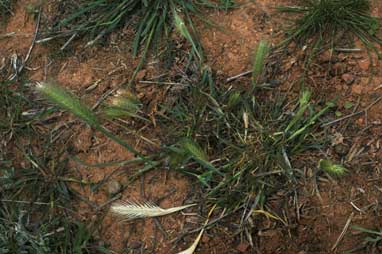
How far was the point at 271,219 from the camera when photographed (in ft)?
6.88

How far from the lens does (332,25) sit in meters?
2.31

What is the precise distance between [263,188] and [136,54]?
808 mm

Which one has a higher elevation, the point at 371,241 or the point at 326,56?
the point at 326,56

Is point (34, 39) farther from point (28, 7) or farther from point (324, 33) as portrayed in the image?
point (324, 33)

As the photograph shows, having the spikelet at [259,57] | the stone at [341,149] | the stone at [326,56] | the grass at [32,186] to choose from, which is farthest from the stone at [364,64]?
the grass at [32,186]

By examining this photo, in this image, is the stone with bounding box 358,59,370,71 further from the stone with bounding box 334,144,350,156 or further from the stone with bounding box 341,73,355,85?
the stone with bounding box 334,144,350,156

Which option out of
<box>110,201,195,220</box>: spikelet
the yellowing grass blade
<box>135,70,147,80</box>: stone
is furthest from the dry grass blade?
<box>135,70,147,80</box>: stone

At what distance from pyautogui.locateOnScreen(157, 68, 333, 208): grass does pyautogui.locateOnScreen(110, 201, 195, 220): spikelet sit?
0.52ft

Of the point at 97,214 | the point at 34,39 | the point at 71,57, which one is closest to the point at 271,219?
the point at 97,214

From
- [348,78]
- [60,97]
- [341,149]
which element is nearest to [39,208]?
[60,97]

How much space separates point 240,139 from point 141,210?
0.45m

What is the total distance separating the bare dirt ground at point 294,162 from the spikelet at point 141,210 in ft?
0.10

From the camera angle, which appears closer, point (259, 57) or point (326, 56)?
point (259, 57)

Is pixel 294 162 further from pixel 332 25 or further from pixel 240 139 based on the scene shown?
pixel 332 25
